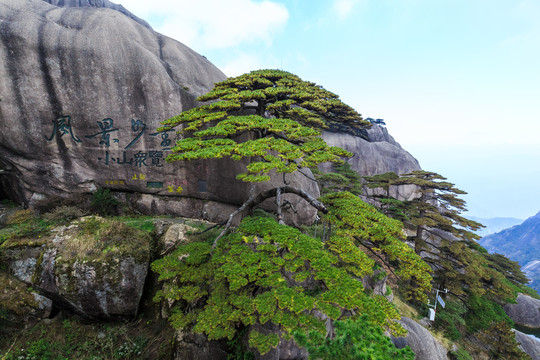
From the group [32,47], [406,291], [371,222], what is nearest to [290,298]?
[371,222]

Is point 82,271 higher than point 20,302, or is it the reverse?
point 82,271

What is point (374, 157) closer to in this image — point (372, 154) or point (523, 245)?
point (372, 154)

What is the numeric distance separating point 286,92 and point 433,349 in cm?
1214

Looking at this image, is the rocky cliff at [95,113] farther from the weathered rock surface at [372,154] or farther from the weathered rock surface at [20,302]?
the weathered rock surface at [372,154]

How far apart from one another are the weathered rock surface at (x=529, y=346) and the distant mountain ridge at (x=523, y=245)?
87.1 m

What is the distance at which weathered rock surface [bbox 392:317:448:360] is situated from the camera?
8.68 meters

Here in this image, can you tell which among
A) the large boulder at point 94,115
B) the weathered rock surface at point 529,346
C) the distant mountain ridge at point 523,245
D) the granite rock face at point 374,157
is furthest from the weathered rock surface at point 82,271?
the distant mountain ridge at point 523,245

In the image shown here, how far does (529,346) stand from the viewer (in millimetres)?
13117

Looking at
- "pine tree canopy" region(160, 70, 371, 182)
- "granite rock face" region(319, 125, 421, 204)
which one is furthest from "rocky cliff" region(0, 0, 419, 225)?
"granite rock face" region(319, 125, 421, 204)

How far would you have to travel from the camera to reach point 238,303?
3912mm

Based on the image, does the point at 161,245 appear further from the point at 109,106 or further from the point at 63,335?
the point at 109,106

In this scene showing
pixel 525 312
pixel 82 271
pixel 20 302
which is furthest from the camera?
pixel 525 312

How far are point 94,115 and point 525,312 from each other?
3293 centimetres

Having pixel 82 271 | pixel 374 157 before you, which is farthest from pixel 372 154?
pixel 82 271
